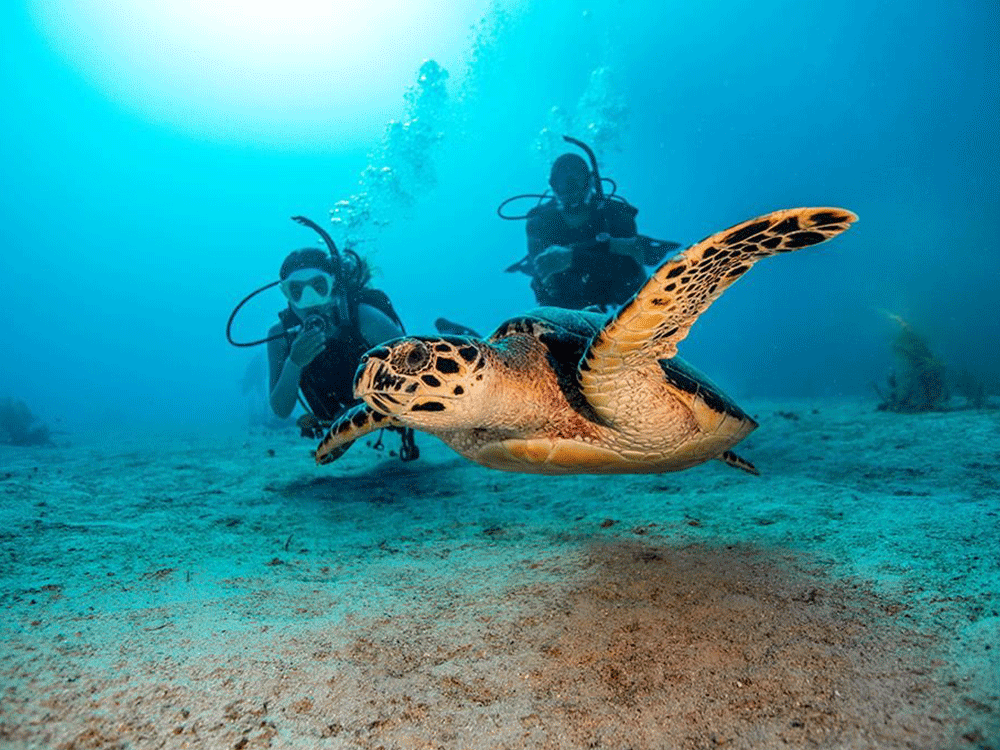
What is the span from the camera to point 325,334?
556 centimetres

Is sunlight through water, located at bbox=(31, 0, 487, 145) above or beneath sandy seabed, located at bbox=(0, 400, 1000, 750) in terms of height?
above

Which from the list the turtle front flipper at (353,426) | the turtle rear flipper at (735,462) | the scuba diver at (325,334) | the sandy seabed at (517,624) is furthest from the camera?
the scuba diver at (325,334)

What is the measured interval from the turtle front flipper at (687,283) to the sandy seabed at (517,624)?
101 centimetres

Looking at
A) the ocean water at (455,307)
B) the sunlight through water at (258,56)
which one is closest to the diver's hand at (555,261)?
the ocean water at (455,307)

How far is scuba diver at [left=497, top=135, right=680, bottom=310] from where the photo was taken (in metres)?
7.62

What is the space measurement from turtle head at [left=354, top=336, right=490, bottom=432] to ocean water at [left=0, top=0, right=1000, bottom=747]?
0.83m

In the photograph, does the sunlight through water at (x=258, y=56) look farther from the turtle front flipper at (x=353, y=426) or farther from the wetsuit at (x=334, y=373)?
the turtle front flipper at (x=353, y=426)

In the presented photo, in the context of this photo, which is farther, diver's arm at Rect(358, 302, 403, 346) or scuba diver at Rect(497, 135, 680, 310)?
scuba diver at Rect(497, 135, 680, 310)

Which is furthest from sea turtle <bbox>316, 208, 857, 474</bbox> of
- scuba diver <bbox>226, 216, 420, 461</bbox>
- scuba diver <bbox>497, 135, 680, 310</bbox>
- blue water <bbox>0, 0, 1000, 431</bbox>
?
blue water <bbox>0, 0, 1000, 431</bbox>

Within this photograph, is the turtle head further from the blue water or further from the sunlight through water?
the sunlight through water

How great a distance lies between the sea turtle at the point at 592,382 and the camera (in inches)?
71.8

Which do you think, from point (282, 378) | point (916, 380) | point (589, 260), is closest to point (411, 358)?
point (282, 378)

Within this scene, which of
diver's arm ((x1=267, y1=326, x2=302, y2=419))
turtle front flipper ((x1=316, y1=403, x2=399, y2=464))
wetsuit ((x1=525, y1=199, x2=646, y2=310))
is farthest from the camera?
wetsuit ((x1=525, y1=199, x2=646, y2=310))

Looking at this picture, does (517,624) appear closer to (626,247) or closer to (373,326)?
(373,326)
